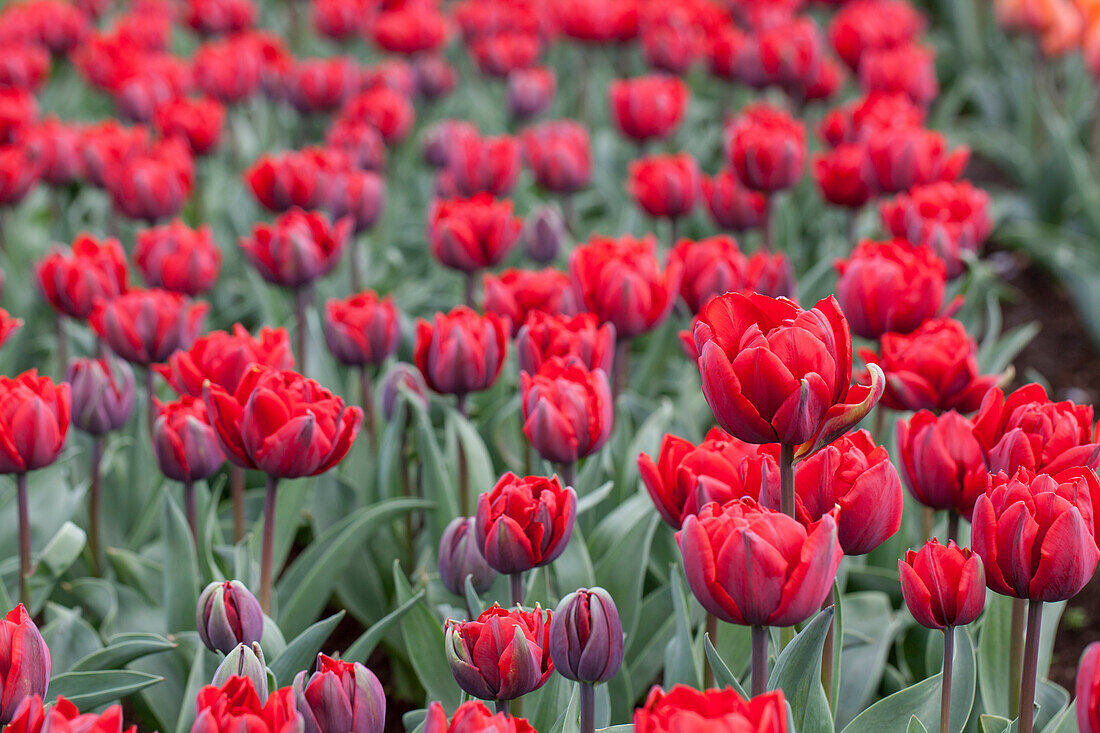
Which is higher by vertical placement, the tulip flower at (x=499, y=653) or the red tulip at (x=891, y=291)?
the red tulip at (x=891, y=291)

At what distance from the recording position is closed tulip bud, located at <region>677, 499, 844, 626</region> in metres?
1.01

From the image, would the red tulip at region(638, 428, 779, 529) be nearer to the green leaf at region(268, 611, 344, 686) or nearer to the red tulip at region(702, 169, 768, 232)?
the green leaf at region(268, 611, 344, 686)

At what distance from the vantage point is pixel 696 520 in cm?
104

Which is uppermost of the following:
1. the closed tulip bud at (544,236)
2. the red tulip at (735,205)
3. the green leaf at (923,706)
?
the red tulip at (735,205)

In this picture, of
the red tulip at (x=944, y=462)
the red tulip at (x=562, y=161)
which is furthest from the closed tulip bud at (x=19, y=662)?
the red tulip at (x=562, y=161)

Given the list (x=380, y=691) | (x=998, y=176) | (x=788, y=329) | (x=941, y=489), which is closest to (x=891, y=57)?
(x=998, y=176)

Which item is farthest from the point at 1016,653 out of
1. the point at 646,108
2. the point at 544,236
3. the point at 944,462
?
the point at 646,108

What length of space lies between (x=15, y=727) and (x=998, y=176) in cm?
479

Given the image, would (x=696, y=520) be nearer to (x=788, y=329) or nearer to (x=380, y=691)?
(x=788, y=329)

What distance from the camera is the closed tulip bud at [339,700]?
106cm

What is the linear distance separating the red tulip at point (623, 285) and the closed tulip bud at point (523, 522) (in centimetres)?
66

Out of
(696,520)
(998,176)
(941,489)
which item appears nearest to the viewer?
(696,520)

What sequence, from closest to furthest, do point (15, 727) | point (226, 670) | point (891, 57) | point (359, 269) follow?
point (15, 727) → point (226, 670) → point (359, 269) → point (891, 57)

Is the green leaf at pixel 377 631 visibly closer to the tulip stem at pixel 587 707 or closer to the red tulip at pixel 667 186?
the tulip stem at pixel 587 707
